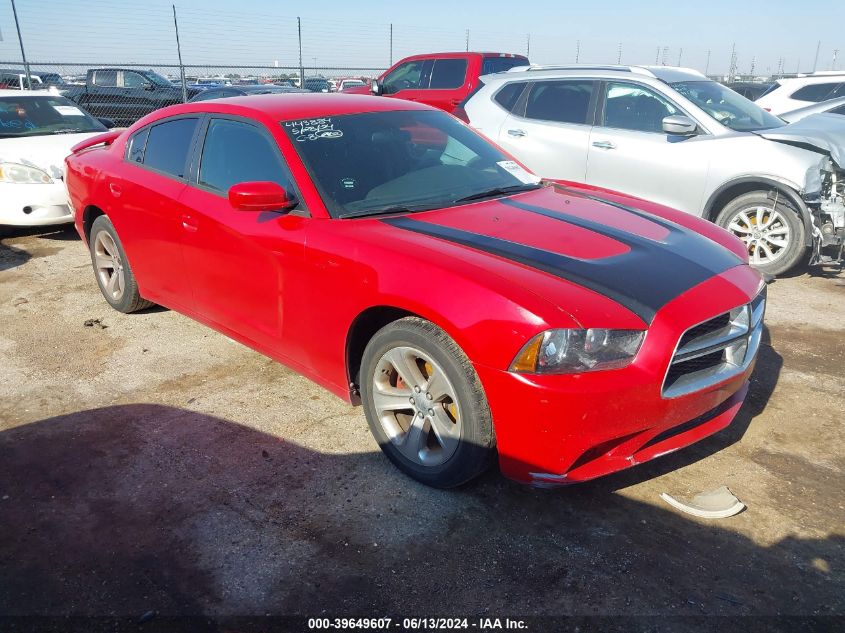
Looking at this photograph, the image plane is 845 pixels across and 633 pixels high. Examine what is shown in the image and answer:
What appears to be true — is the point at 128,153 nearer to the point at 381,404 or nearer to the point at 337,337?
the point at 337,337

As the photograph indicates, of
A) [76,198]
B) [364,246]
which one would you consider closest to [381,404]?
[364,246]

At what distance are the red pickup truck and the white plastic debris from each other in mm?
9622

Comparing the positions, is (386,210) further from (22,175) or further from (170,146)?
(22,175)

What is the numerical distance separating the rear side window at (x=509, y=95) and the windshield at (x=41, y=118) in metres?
4.85

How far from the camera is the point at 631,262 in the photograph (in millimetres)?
2939

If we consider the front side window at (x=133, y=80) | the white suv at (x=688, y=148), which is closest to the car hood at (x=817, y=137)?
the white suv at (x=688, y=148)

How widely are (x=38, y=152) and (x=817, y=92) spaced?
11.1 metres

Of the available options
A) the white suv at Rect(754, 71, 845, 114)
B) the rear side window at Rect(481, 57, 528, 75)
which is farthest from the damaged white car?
the white suv at Rect(754, 71, 845, 114)

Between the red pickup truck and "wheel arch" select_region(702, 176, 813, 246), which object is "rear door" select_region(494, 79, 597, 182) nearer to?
"wheel arch" select_region(702, 176, 813, 246)

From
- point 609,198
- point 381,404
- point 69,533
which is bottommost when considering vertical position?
point 69,533

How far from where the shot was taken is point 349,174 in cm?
349

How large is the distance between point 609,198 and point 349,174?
Answer: 5.17ft

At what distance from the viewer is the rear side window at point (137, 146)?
4.62 meters

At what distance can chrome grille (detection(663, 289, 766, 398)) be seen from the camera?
2658 millimetres
